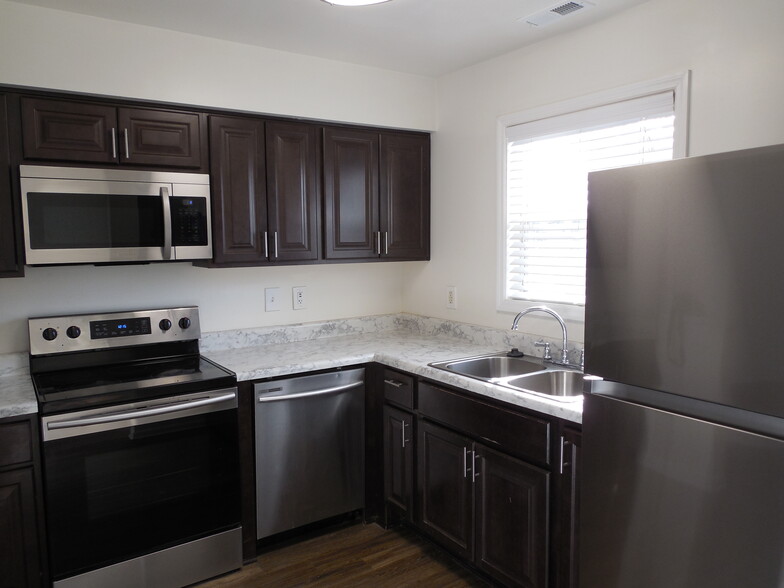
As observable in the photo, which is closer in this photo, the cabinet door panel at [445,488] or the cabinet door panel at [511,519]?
the cabinet door panel at [511,519]

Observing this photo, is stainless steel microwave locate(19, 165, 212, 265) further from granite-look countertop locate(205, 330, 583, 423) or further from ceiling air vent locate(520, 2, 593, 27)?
ceiling air vent locate(520, 2, 593, 27)

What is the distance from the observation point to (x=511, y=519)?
216cm

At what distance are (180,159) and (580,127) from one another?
1.78 meters

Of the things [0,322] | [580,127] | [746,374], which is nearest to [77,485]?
[0,322]

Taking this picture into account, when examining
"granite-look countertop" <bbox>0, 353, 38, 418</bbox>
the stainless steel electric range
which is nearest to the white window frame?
the stainless steel electric range

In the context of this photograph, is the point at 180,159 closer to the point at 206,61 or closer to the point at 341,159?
the point at 206,61

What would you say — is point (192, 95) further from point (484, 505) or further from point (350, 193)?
point (484, 505)

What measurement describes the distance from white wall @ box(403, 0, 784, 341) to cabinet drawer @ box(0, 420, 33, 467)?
2110 millimetres

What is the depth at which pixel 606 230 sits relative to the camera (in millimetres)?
1562

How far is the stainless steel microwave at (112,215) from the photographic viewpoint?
228cm

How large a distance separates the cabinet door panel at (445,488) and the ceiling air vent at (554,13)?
69.3 inches

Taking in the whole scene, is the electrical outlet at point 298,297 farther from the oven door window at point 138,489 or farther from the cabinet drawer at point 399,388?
the oven door window at point 138,489

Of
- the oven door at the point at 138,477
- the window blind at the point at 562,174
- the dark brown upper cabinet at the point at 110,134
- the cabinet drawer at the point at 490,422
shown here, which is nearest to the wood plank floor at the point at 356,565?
the oven door at the point at 138,477

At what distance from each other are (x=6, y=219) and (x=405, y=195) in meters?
1.93
